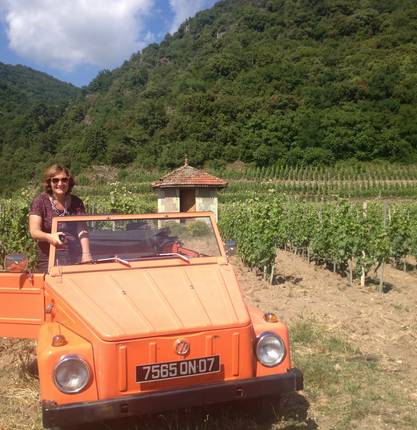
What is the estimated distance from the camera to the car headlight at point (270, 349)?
3348 millimetres

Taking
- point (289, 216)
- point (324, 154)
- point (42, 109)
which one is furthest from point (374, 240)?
point (42, 109)

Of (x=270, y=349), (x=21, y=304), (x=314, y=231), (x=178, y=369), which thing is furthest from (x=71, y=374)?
(x=314, y=231)

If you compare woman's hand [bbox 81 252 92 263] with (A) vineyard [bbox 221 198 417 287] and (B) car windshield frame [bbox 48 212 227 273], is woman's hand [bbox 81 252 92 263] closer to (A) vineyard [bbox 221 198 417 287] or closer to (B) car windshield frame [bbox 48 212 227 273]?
(B) car windshield frame [bbox 48 212 227 273]

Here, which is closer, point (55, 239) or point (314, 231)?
point (55, 239)

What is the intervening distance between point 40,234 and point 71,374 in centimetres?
133

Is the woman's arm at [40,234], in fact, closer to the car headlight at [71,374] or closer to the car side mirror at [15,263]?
the car side mirror at [15,263]

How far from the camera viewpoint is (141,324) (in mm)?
3098

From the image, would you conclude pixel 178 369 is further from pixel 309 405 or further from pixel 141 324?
pixel 309 405

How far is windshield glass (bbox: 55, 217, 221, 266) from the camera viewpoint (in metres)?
3.75

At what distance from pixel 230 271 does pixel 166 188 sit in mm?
26518

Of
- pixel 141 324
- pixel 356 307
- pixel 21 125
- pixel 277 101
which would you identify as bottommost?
pixel 356 307

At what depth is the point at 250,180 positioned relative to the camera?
60.2 m

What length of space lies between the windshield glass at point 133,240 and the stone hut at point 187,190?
83.7 ft

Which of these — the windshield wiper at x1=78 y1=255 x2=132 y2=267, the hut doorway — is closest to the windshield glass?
the windshield wiper at x1=78 y1=255 x2=132 y2=267
